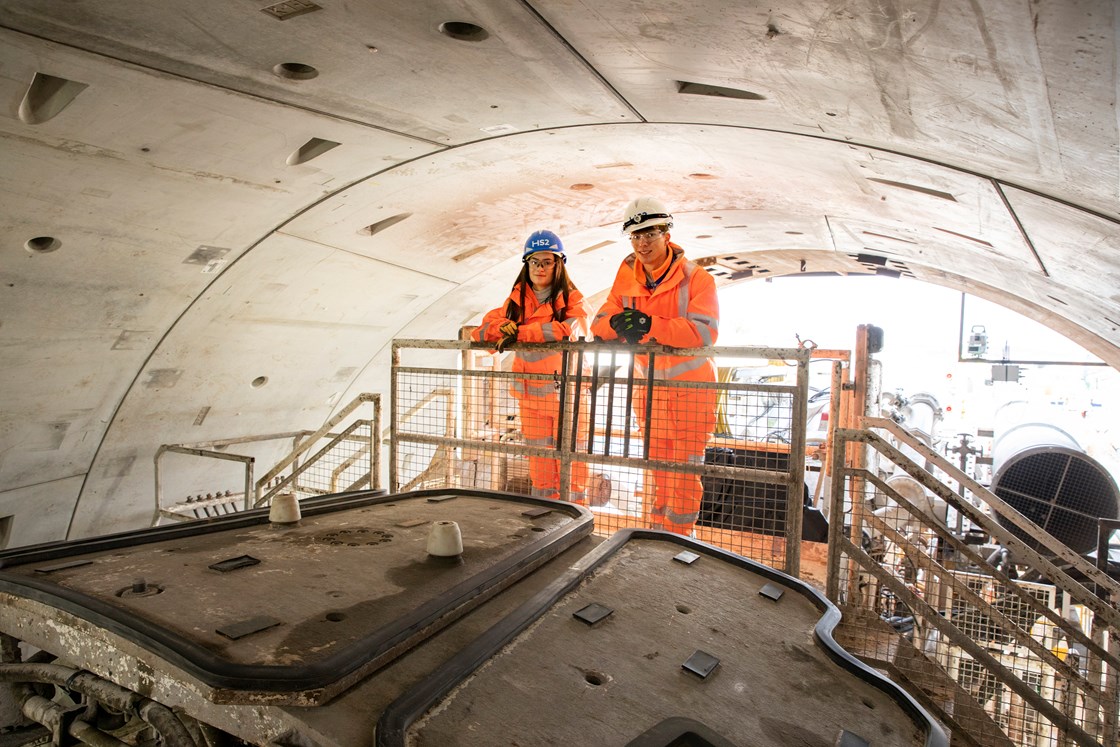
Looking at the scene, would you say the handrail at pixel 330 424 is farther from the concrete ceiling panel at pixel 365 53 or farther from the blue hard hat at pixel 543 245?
the concrete ceiling panel at pixel 365 53

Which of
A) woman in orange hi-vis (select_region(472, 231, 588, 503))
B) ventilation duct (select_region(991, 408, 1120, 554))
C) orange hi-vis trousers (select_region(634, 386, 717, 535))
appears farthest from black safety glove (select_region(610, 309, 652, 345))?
ventilation duct (select_region(991, 408, 1120, 554))

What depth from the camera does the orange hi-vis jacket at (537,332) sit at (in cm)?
484

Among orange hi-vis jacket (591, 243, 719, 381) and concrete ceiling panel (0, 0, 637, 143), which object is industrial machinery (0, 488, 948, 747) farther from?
concrete ceiling panel (0, 0, 637, 143)

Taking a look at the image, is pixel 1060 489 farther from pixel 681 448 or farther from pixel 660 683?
pixel 660 683

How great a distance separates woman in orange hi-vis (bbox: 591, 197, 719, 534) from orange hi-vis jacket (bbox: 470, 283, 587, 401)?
45cm

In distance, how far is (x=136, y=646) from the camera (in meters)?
1.63

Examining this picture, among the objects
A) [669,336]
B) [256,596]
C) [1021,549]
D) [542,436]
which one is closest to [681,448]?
[669,336]

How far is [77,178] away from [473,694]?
3838 millimetres

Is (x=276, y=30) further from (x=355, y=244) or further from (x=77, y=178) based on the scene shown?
(x=355, y=244)

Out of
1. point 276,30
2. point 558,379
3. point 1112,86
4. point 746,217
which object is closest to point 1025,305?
point 746,217

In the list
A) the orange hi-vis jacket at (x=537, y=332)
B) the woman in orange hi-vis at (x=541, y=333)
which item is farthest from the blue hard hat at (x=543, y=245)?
the orange hi-vis jacket at (x=537, y=332)

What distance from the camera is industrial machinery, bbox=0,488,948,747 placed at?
4.96 feet

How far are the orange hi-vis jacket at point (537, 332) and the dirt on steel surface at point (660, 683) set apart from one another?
269cm

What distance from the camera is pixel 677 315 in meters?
4.48
